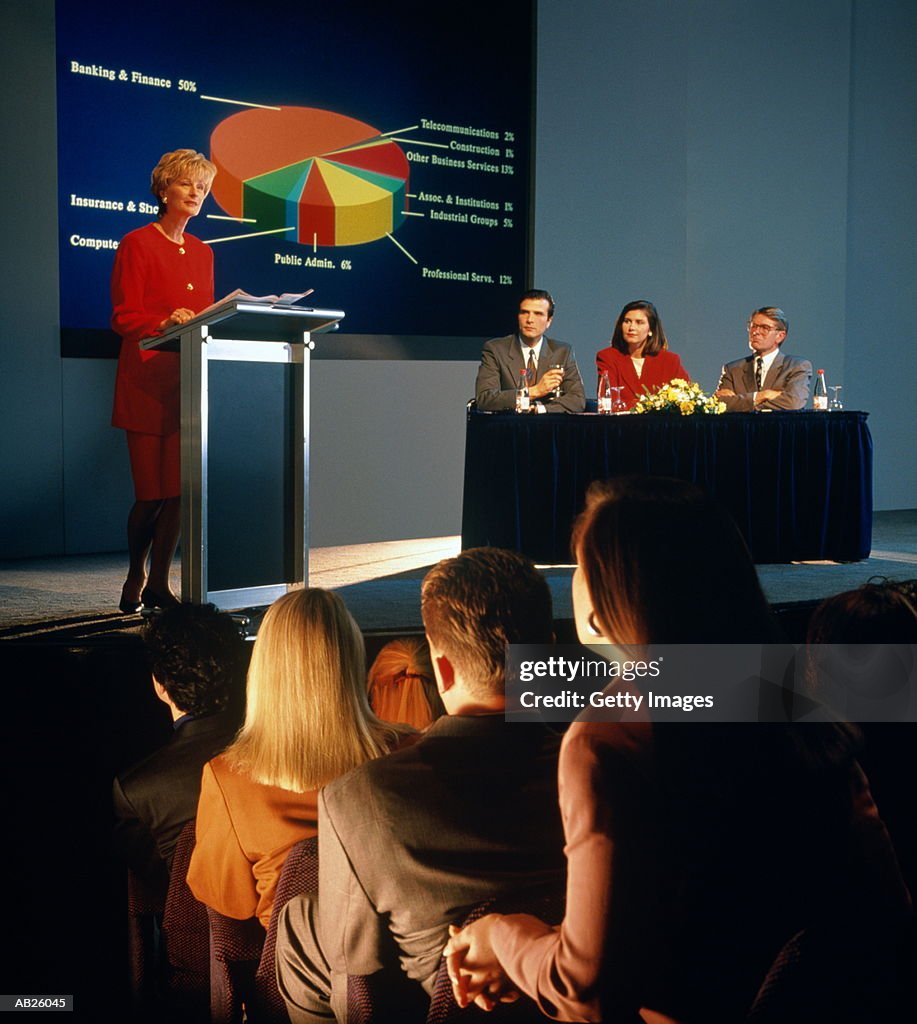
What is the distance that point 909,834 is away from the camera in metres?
1.49

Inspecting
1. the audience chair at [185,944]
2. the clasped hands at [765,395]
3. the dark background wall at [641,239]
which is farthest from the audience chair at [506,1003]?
the dark background wall at [641,239]

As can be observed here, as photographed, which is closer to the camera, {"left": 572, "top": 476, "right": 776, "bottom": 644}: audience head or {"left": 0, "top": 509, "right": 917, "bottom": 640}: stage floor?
{"left": 572, "top": 476, "right": 776, "bottom": 644}: audience head

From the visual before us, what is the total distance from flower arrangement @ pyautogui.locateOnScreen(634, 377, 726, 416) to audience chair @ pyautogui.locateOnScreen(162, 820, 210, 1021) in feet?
12.0

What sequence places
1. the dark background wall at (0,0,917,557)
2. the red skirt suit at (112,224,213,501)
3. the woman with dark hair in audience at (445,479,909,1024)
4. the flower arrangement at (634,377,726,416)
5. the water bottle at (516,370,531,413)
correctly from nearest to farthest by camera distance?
the woman with dark hair in audience at (445,479,909,1024) → the red skirt suit at (112,224,213,501) → the water bottle at (516,370,531,413) → the flower arrangement at (634,377,726,416) → the dark background wall at (0,0,917,557)

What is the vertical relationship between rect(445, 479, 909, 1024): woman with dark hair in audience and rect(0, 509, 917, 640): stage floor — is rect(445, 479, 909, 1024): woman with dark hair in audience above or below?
above

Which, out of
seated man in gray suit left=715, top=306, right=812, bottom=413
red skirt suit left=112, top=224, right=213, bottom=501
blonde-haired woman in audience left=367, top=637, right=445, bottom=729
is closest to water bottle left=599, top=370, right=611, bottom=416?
seated man in gray suit left=715, top=306, right=812, bottom=413

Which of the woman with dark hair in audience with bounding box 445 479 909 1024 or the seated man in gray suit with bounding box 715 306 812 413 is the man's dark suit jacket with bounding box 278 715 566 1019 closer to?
the woman with dark hair in audience with bounding box 445 479 909 1024

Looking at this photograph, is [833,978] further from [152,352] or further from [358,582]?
[358,582]

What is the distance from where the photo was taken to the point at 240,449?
3.69m

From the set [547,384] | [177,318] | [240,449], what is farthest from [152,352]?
[547,384]

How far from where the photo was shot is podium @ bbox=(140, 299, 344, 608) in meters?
3.52

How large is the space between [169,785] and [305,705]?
332mm

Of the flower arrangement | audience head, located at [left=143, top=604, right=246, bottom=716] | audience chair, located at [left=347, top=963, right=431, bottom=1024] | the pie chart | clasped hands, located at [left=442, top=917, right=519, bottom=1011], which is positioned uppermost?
the pie chart

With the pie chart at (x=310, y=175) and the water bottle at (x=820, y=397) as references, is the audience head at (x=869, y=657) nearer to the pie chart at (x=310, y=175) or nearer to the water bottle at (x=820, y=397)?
the water bottle at (x=820, y=397)
